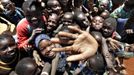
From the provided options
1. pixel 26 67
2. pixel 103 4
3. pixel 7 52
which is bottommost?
pixel 26 67

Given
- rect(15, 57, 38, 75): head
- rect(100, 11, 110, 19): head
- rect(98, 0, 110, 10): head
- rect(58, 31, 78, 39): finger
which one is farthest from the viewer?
rect(98, 0, 110, 10): head

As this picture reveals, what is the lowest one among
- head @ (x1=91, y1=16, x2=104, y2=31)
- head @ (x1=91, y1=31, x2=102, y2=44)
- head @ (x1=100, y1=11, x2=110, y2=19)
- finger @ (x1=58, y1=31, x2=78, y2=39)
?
head @ (x1=91, y1=31, x2=102, y2=44)

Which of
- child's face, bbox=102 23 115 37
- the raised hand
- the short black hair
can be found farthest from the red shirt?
the raised hand

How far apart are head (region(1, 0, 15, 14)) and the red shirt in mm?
241

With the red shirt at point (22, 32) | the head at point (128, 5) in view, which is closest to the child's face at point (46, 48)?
the red shirt at point (22, 32)

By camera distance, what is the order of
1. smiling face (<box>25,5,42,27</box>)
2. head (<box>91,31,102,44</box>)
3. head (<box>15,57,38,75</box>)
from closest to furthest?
head (<box>15,57,38,75</box>) < smiling face (<box>25,5,42,27</box>) < head (<box>91,31,102,44</box>)

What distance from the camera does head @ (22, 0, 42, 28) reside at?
2.98m

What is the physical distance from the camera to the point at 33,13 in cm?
297

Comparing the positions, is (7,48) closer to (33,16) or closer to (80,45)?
(33,16)

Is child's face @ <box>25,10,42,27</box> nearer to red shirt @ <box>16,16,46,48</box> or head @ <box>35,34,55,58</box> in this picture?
red shirt @ <box>16,16,46,48</box>

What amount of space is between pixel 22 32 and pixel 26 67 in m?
0.42

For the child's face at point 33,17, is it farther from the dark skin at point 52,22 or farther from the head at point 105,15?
the head at point 105,15

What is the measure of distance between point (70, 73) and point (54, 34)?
352mm

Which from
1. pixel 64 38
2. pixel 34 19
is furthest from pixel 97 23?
pixel 64 38
